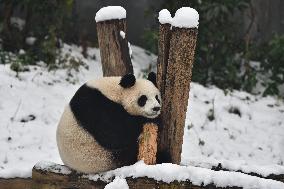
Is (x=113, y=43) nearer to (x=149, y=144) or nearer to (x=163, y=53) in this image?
(x=163, y=53)

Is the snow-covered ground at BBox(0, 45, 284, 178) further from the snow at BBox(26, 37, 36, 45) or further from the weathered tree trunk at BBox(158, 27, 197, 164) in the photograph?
the weathered tree trunk at BBox(158, 27, 197, 164)

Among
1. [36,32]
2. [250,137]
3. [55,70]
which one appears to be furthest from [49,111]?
[250,137]

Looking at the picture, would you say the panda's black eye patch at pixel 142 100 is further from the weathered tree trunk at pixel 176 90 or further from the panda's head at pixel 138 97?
the weathered tree trunk at pixel 176 90

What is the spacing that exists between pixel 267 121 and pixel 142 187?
3611mm

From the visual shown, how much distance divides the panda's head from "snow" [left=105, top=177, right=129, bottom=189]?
1.48 feet

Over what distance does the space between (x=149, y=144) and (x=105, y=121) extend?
30cm

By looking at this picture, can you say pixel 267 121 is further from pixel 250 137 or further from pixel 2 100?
pixel 2 100

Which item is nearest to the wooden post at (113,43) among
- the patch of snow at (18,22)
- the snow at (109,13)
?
the snow at (109,13)

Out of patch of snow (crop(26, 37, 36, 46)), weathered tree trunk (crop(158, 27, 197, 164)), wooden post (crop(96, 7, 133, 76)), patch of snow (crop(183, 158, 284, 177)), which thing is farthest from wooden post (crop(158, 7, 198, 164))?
patch of snow (crop(26, 37, 36, 46))

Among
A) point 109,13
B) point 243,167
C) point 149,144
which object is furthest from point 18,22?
point 243,167

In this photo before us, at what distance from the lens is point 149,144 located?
2736mm

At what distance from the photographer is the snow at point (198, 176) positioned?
7.74 ft

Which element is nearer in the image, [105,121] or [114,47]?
[105,121]

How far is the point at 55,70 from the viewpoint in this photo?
6098 millimetres
